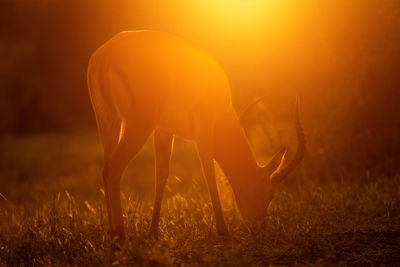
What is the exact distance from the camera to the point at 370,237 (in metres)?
5.19

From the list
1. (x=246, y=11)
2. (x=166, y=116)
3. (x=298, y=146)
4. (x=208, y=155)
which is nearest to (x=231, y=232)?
(x=208, y=155)

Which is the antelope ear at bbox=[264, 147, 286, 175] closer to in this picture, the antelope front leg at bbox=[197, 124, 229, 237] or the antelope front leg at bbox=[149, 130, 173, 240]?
the antelope front leg at bbox=[197, 124, 229, 237]

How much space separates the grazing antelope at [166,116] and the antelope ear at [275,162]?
10 millimetres

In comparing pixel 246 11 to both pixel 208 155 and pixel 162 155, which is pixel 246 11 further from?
pixel 208 155

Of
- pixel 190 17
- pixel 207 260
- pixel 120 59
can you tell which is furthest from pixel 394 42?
pixel 207 260

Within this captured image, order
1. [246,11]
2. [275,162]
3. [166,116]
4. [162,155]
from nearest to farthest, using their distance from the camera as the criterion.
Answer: [166,116]
[275,162]
[162,155]
[246,11]

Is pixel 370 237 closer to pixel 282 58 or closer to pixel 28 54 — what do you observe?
pixel 282 58

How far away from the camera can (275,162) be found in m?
5.73

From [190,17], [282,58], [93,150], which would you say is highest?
[190,17]

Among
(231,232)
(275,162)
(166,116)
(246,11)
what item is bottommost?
(231,232)

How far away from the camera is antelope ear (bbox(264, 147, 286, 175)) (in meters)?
5.70

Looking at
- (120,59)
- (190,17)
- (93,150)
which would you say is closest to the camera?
(120,59)

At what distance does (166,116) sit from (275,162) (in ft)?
4.11

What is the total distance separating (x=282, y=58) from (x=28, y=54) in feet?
51.6
